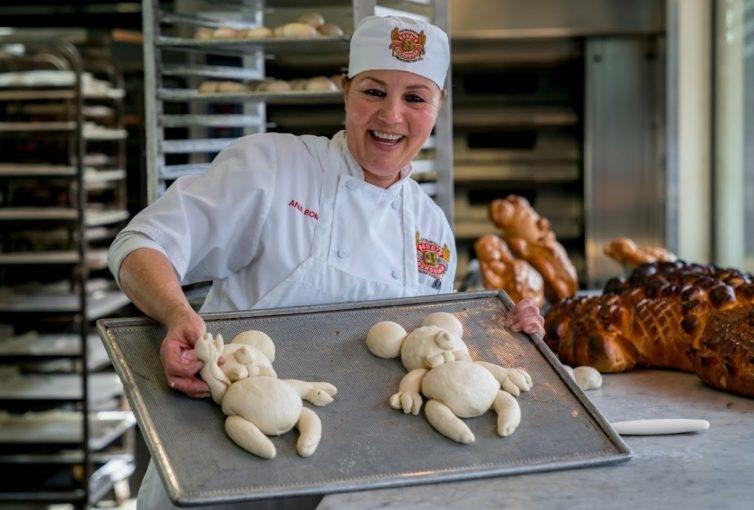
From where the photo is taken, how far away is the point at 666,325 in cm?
212

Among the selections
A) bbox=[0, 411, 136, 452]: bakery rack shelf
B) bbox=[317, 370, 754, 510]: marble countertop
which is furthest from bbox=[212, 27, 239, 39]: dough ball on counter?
bbox=[0, 411, 136, 452]: bakery rack shelf

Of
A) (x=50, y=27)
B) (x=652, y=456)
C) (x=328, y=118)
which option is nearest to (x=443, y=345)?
(x=652, y=456)

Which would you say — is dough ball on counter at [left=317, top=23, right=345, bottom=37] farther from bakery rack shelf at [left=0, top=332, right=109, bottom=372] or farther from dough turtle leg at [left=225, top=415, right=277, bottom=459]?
bakery rack shelf at [left=0, top=332, right=109, bottom=372]

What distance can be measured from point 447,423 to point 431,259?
0.70 metres

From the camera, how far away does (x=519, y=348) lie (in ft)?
5.90

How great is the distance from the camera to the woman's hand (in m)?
1.55

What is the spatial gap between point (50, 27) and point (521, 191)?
10.4ft

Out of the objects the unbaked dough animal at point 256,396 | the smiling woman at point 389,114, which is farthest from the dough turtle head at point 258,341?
the smiling woman at point 389,114

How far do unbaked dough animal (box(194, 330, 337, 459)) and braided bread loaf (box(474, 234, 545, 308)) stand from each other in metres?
1.10

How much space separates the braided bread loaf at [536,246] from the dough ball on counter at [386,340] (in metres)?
1.12

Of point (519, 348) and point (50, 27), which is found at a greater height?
point (50, 27)

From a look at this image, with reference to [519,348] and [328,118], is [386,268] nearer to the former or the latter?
[519,348]

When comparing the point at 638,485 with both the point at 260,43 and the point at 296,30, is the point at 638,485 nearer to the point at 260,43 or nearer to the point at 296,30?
the point at 260,43

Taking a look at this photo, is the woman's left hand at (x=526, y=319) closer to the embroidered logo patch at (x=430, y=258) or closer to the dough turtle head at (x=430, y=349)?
the dough turtle head at (x=430, y=349)
